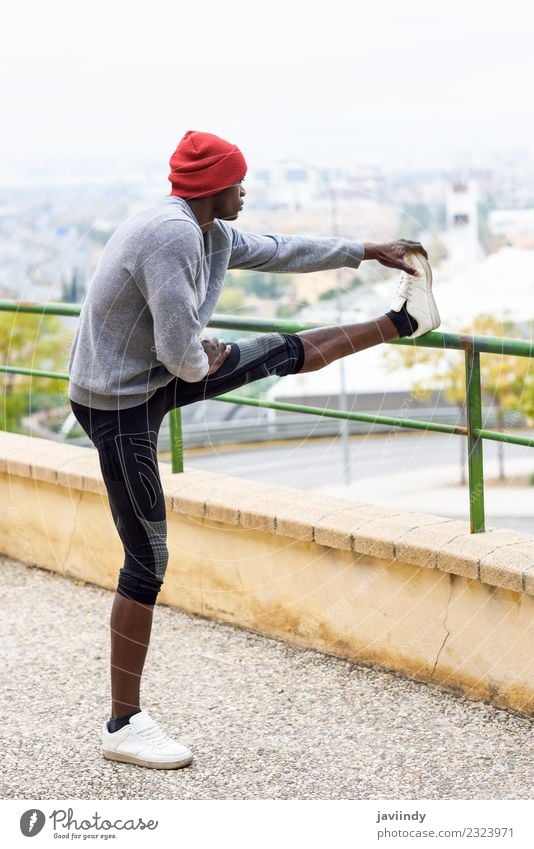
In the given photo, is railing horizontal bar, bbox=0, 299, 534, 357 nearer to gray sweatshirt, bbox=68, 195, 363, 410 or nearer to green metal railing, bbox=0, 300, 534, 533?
green metal railing, bbox=0, 300, 534, 533

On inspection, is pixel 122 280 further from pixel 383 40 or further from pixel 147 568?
pixel 383 40

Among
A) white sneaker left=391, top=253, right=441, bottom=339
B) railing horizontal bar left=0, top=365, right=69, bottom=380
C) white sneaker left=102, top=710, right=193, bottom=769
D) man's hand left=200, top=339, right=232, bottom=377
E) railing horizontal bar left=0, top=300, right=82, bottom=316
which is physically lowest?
white sneaker left=102, top=710, right=193, bottom=769

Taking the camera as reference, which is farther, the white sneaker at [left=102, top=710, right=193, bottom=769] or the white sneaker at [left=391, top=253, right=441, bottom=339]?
the white sneaker at [left=391, top=253, right=441, bottom=339]

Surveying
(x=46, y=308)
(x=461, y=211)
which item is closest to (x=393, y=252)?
(x=461, y=211)

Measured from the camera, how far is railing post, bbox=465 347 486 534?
3.81m

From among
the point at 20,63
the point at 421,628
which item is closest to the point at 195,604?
the point at 421,628

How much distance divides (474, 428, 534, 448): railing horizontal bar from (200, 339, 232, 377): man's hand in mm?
1113

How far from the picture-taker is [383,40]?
128 metres

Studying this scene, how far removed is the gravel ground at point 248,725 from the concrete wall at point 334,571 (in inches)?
3.9

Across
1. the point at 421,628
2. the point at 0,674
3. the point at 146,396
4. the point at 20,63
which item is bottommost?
the point at 0,674

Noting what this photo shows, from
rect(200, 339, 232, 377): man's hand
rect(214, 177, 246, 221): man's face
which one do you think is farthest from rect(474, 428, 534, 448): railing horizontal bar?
rect(214, 177, 246, 221): man's face

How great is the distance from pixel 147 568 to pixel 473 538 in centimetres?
125

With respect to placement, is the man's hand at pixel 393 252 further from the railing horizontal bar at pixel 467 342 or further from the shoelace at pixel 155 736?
the shoelace at pixel 155 736

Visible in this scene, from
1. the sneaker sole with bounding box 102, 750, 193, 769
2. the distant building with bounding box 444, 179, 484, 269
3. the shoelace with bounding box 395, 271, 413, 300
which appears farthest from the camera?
the distant building with bounding box 444, 179, 484, 269
